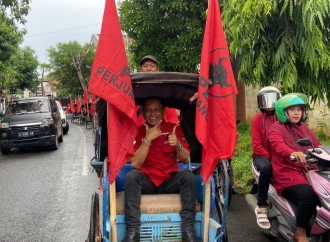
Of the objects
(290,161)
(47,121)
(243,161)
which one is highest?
(290,161)

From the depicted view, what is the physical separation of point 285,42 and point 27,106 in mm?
11587

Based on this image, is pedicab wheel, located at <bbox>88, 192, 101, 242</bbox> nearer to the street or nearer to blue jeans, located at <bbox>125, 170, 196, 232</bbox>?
blue jeans, located at <bbox>125, 170, 196, 232</bbox>

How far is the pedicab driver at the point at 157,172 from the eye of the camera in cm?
392

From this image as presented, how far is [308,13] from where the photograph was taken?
511 cm

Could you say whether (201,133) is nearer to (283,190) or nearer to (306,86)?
(283,190)

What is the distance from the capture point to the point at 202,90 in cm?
371

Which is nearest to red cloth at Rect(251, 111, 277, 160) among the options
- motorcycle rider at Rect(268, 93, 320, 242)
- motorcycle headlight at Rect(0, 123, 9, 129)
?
motorcycle rider at Rect(268, 93, 320, 242)

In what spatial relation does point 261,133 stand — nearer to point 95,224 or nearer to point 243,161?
point 95,224

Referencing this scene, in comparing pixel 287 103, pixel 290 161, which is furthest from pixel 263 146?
pixel 287 103

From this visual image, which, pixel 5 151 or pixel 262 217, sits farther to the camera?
pixel 5 151

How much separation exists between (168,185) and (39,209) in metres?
3.32

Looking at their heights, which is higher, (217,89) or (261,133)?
(217,89)

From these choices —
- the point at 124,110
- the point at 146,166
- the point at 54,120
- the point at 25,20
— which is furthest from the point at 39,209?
the point at 25,20

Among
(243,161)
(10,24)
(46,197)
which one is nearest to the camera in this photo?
(46,197)
